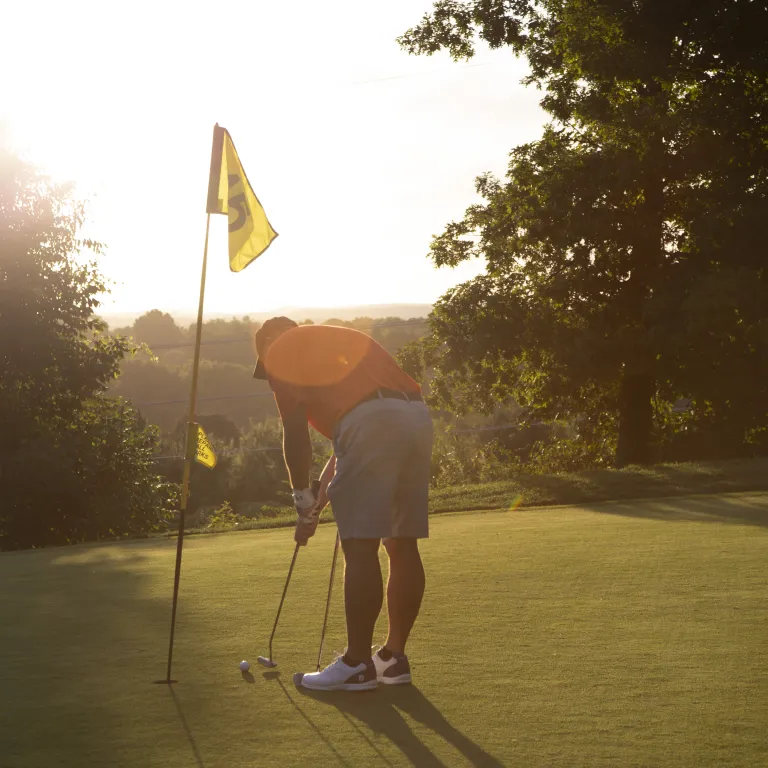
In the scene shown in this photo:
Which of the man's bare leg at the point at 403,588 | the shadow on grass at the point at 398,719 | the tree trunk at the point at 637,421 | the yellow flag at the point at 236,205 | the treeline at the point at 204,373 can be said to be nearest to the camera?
the shadow on grass at the point at 398,719

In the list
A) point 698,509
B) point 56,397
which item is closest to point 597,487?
point 698,509

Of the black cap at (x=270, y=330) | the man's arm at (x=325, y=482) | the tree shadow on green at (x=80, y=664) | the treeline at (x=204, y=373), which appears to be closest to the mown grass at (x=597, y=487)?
the tree shadow on green at (x=80, y=664)

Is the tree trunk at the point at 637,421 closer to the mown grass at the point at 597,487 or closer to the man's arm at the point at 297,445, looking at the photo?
the mown grass at the point at 597,487

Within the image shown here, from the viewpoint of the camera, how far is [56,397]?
27453mm

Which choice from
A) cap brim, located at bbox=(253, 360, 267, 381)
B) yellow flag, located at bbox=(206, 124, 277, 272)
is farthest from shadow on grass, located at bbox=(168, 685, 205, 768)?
yellow flag, located at bbox=(206, 124, 277, 272)

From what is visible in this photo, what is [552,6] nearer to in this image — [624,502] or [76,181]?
[76,181]

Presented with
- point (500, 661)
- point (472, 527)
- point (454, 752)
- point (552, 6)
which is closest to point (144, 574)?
point (472, 527)

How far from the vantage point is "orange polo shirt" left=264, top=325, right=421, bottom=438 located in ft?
17.4

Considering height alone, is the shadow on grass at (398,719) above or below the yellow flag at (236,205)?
below

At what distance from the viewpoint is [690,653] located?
5.55 meters

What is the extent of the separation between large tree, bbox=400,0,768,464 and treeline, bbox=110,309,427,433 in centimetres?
5506

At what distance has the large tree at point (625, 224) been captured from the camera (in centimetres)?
2152

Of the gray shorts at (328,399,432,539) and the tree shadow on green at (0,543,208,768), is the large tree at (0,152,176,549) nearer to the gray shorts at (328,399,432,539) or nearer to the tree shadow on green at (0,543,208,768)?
the tree shadow on green at (0,543,208,768)

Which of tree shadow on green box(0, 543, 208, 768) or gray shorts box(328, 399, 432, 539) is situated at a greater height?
gray shorts box(328, 399, 432, 539)
